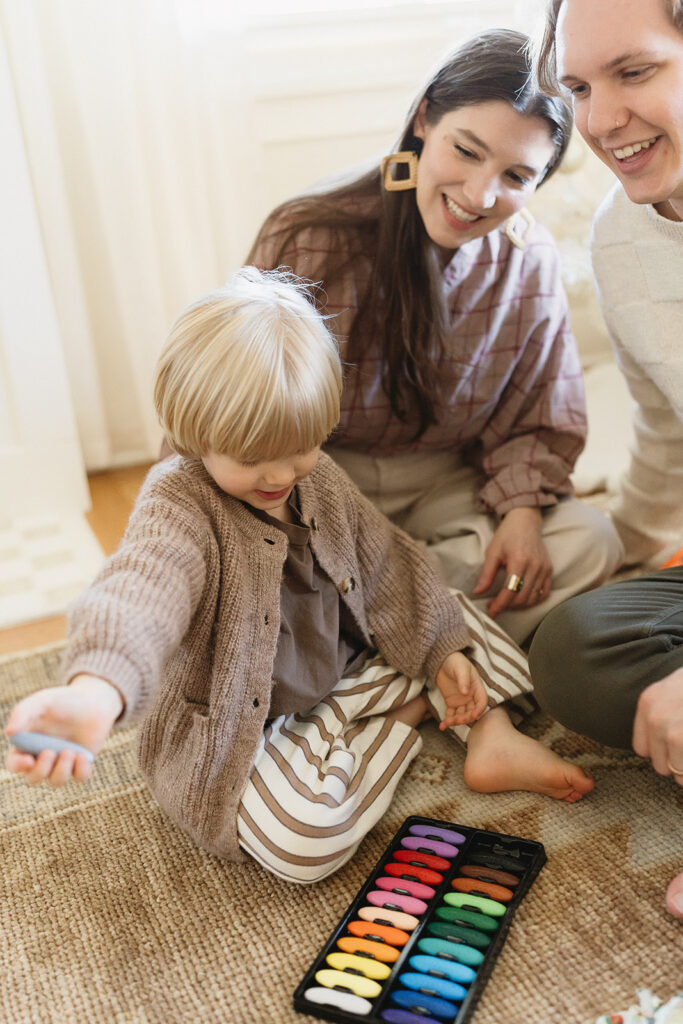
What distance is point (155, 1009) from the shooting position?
2.59 ft

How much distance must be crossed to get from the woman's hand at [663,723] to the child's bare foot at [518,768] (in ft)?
0.43

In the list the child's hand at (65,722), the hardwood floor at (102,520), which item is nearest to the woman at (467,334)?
the hardwood floor at (102,520)

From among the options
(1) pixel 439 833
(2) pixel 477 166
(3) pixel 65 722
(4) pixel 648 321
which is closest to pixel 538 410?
(4) pixel 648 321

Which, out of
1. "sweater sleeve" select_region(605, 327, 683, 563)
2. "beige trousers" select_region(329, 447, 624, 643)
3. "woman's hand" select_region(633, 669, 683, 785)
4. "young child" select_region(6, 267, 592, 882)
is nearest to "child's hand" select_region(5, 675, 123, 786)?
"young child" select_region(6, 267, 592, 882)

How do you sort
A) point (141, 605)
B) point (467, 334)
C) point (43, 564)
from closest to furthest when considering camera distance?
1. point (141, 605)
2. point (467, 334)
3. point (43, 564)

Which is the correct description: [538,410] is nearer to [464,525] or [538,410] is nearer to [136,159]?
[464,525]

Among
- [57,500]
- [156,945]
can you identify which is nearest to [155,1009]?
[156,945]

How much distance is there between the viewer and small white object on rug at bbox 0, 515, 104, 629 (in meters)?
1.47

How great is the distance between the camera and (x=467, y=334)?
1204 mm

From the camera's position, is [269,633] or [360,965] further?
[269,633]

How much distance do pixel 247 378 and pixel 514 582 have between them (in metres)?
0.51

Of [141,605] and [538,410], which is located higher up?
[141,605]

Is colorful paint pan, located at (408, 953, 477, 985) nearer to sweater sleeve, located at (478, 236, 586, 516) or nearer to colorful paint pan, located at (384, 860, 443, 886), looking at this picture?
colorful paint pan, located at (384, 860, 443, 886)

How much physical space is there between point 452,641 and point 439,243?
1.45 feet
